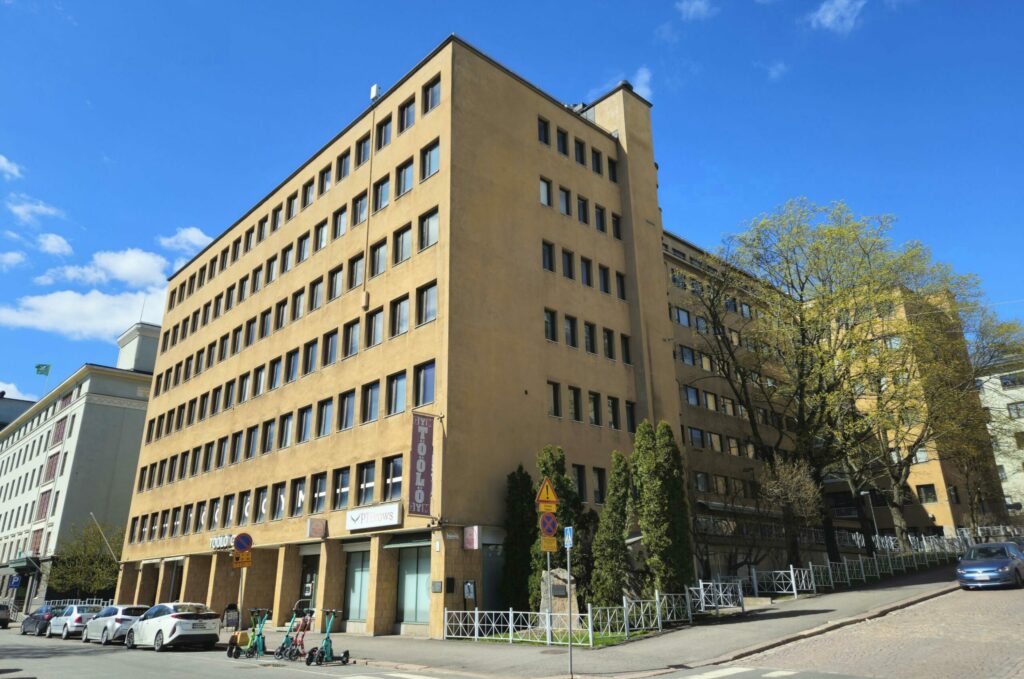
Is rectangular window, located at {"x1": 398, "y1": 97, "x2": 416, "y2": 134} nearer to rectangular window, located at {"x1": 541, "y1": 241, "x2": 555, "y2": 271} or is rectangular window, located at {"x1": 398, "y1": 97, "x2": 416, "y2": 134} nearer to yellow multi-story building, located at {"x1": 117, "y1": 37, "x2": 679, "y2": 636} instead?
yellow multi-story building, located at {"x1": 117, "y1": 37, "x2": 679, "y2": 636}

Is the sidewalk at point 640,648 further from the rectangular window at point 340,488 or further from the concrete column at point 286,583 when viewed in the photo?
the concrete column at point 286,583

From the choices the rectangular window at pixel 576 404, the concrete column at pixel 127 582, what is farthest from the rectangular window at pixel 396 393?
the concrete column at pixel 127 582

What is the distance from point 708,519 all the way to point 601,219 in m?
A: 16.5

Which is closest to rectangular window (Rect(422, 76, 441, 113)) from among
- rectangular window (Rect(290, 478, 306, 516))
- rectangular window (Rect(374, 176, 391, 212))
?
rectangular window (Rect(374, 176, 391, 212))

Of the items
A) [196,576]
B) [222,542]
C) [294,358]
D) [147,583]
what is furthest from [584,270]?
[147,583]

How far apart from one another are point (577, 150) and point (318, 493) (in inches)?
857

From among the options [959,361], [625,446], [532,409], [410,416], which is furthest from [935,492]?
[410,416]

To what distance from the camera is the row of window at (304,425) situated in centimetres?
2833

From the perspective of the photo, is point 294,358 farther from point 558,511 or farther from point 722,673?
point 722,673

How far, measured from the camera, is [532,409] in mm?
29188

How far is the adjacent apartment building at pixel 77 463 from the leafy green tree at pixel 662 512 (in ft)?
183

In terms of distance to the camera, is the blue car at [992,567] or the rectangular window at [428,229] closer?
the blue car at [992,567]

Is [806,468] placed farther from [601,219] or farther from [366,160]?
[366,160]

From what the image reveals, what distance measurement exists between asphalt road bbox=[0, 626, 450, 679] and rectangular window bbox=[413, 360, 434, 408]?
35.2 feet
